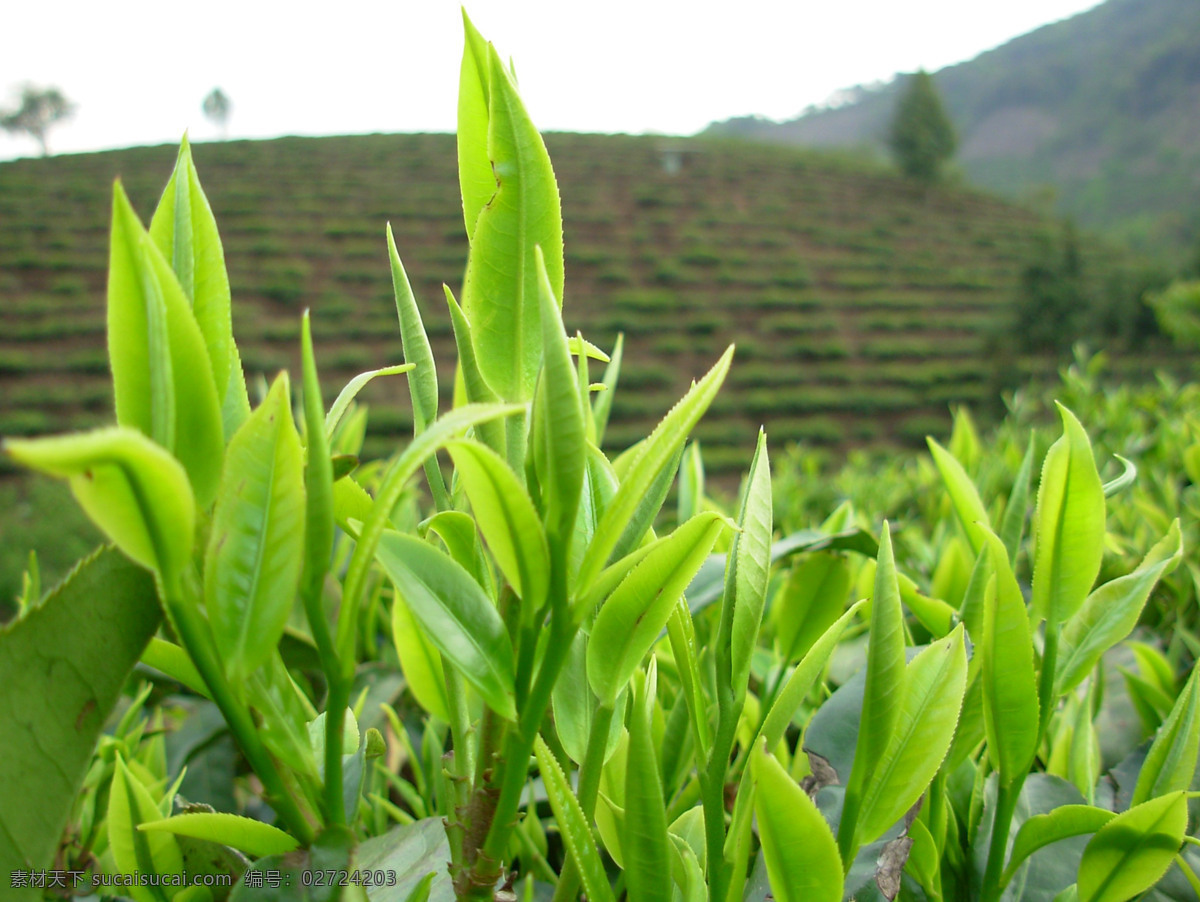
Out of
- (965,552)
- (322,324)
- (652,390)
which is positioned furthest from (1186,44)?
(965,552)

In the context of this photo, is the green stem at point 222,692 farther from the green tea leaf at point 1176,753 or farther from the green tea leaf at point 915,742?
the green tea leaf at point 1176,753

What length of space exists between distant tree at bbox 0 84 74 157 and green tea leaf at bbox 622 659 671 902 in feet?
113

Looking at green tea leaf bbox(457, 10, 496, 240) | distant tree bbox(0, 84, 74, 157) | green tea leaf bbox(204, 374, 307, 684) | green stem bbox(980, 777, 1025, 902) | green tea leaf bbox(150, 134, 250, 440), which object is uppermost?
distant tree bbox(0, 84, 74, 157)

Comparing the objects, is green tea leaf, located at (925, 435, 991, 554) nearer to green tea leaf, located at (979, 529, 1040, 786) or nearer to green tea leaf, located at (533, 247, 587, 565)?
green tea leaf, located at (979, 529, 1040, 786)

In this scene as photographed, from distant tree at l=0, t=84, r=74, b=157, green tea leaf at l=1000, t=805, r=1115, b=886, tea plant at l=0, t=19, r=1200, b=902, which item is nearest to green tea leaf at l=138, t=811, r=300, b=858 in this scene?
tea plant at l=0, t=19, r=1200, b=902

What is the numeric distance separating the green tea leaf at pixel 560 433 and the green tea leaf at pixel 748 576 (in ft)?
0.32

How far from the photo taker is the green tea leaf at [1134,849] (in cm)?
32

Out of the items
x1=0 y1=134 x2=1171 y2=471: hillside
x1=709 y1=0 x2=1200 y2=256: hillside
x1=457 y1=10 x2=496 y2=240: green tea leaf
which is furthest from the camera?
x1=709 y1=0 x2=1200 y2=256: hillside

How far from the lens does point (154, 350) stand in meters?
0.23

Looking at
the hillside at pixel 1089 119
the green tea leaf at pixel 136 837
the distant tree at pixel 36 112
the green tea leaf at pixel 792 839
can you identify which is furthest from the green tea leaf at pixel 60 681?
the distant tree at pixel 36 112

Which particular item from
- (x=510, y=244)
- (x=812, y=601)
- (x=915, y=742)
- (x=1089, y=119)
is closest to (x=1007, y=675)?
(x=915, y=742)

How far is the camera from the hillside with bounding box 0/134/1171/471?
1515 cm

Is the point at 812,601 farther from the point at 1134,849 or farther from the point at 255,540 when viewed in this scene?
the point at 255,540

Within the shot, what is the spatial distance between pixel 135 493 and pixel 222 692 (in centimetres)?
7
